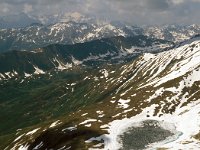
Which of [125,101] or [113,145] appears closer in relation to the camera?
[113,145]

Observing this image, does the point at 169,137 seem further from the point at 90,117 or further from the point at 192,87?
the point at 192,87

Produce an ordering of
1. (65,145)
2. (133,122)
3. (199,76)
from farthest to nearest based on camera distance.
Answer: (199,76), (133,122), (65,145)

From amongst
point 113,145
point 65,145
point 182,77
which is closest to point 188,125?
point 113,145

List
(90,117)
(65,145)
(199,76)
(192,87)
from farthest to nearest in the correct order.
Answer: (199,76) < (192,87) < (90,117) < (65,145)

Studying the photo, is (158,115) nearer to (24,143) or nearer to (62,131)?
(62,131)

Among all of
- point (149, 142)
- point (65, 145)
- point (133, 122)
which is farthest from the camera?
point (133, 122)

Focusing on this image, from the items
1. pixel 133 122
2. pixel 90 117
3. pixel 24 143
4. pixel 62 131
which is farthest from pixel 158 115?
pixel 24 143

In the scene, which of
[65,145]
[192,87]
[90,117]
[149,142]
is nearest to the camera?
[149,142]

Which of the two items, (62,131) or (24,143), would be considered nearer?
(62,131)
